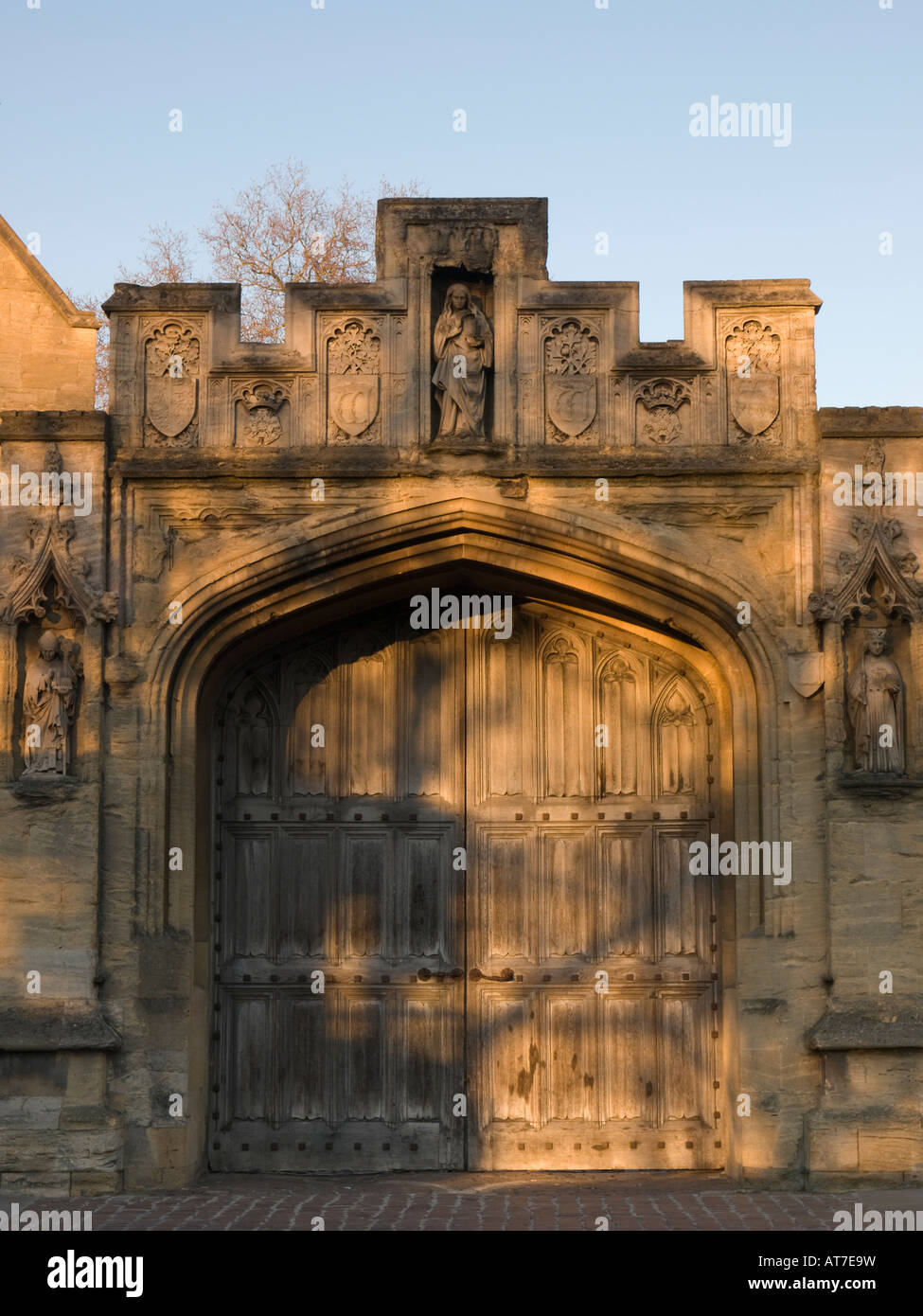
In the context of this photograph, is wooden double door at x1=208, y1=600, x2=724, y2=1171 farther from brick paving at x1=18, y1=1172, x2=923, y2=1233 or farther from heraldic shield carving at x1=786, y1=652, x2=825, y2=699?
heraldic shield carving at x1=786, y1=652, x2=825, y2=699

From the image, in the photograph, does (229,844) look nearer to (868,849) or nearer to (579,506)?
(579,506)

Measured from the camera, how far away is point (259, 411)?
12.1m

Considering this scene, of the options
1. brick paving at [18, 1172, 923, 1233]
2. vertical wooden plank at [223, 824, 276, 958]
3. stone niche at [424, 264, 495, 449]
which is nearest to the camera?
brick paving at [18, 1172, 923, 1233]

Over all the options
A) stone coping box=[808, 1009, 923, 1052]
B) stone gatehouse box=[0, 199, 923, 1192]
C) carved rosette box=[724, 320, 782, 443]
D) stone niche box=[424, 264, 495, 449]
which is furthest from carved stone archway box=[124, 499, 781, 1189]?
carved rosette box=[724, 320, 782, 443]

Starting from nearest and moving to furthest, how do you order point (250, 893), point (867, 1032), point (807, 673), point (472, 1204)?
point (472, 1204)
point (867, 1032)
point (807, 673)
point (250, 893)

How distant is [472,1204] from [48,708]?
4151mm

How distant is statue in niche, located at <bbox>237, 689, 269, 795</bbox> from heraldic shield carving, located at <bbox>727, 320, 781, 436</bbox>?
3957 millimetres

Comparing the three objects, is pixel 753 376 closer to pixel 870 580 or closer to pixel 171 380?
pixel 870 580

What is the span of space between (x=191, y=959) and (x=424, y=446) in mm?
3731

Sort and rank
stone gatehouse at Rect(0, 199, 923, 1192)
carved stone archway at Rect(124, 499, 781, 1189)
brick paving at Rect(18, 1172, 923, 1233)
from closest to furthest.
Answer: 1. brick paving at Rect(18, 1172, 923, 1233)
2. stone gatehouse at Rect(0, 199, 923, 1192)
3. carved stone archway at Rect(124, 499, 781, 1189)

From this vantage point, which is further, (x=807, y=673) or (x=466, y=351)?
(x=466, y=351)

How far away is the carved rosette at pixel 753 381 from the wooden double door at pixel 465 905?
67.6 inches

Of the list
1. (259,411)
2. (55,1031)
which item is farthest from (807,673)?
(55,1031)

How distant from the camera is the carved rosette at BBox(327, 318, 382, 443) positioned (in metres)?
12.1
